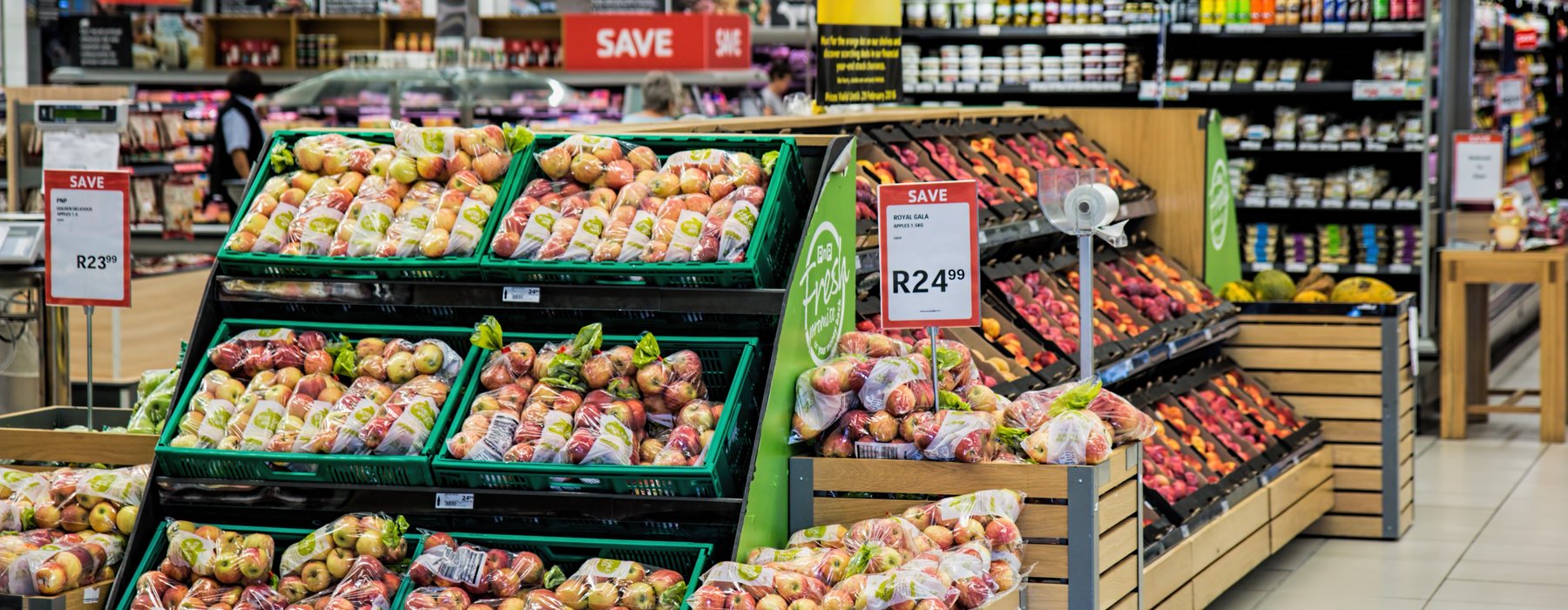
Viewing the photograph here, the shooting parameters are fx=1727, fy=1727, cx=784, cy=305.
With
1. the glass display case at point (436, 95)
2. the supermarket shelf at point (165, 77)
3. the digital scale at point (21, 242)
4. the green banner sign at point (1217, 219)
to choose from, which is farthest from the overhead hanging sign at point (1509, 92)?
the supermarket shelf at point (165, 77)

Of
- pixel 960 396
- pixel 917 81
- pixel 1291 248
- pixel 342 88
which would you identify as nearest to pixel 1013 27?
pixel 917 81

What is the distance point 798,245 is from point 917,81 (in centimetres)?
681

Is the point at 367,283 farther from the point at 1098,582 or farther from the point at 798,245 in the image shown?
the point at 1098,582

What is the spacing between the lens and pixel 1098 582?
3.60 meters

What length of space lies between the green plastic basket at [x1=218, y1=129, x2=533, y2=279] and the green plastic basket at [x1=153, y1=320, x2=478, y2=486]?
0.40 feet

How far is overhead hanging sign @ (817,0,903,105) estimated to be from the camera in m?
6.34

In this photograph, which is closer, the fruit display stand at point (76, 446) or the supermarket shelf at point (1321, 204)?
the fruit display stand at point (76, 446)

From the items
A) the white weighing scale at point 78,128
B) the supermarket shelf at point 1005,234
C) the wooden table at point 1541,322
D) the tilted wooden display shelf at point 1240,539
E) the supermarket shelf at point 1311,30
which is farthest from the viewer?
the supermarket shelf at point 1311,30

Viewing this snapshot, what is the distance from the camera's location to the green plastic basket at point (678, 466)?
126 inches

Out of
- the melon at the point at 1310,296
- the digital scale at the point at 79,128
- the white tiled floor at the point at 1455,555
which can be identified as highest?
the digital scale at the point at 79,128

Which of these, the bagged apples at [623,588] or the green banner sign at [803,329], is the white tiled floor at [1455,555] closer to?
the green banner sign at [803,329]

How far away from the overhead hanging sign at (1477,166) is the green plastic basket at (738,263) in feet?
20.0

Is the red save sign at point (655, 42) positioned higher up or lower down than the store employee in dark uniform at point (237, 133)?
higher up

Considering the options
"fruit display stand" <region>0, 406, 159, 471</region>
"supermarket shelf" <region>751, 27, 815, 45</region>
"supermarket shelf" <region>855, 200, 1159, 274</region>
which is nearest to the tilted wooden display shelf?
"supermarket shelf" <region>855, 200, 1159, 274</region>
